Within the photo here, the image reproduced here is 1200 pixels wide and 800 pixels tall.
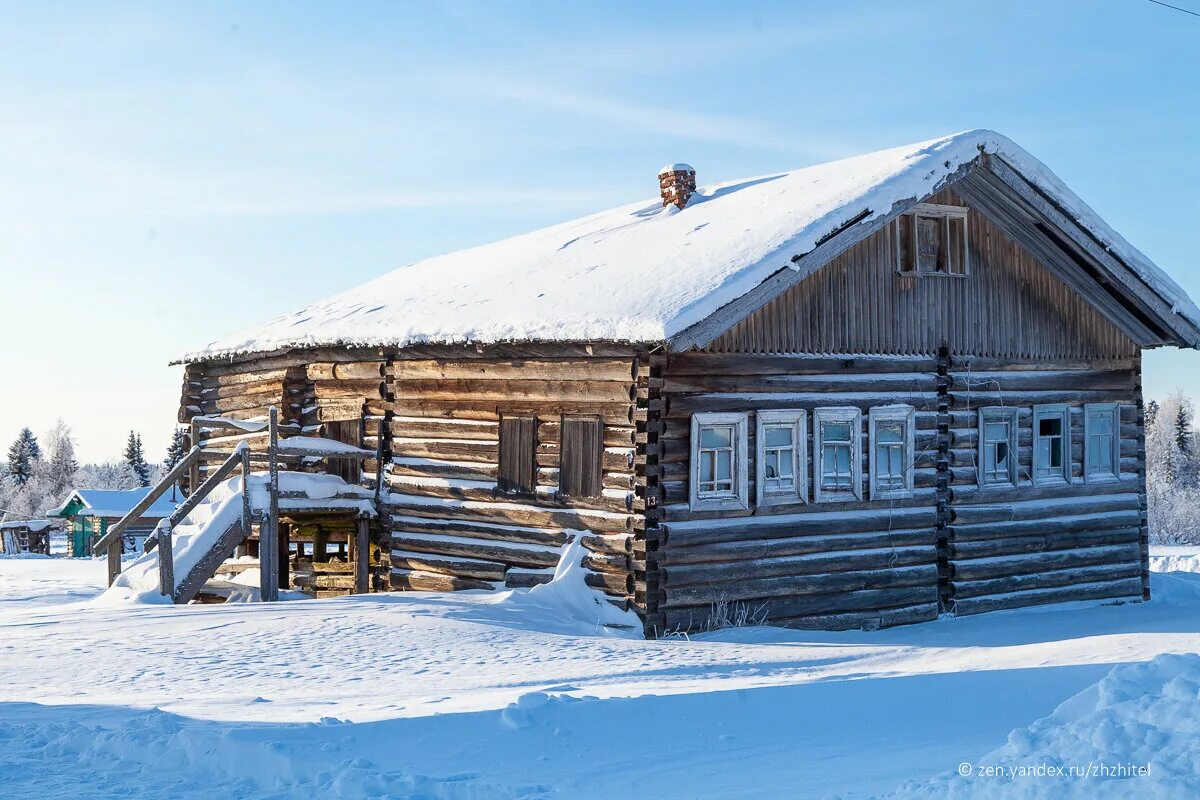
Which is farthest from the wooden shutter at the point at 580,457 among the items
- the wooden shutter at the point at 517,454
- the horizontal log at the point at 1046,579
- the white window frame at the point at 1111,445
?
the white window frame at the point at 1111,445

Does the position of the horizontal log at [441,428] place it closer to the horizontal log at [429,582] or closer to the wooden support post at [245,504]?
the horizontal log at [429,582]

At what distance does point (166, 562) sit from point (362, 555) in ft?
11.1

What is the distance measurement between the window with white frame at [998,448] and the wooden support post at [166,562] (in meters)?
10.9

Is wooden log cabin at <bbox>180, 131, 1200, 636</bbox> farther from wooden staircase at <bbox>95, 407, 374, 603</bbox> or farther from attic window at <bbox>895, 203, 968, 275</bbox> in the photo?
wooden staircase at <bbox>95, 407, 374, 603</bbox>

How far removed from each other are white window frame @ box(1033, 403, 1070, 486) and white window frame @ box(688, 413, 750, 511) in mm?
5523

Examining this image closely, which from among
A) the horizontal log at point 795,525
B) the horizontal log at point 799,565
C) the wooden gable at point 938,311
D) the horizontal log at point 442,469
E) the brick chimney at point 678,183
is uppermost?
the brick chimney at point 678,183

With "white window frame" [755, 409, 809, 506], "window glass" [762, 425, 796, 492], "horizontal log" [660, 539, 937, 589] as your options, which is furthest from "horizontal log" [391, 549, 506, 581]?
"window glass" [762, 425, 796, 492]

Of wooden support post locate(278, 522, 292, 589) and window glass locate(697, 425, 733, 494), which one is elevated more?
window glass locate(697, 425, 733, 494)

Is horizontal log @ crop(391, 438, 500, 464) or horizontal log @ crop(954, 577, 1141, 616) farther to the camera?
horizontal log @ crop(954, 577, 1141, 616)

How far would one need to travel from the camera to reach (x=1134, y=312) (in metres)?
18.6

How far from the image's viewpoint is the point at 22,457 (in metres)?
90.0

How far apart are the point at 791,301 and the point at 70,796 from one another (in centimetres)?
1053

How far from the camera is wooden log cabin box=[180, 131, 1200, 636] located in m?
14.4

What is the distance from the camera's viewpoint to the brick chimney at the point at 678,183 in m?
20.1
